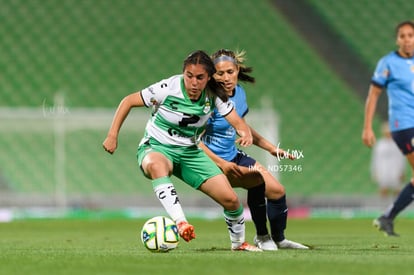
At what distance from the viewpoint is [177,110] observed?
281 inches

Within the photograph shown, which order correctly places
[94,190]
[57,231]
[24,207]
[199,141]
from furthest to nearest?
1. [94,190]
2. [24,207]
3. [57,231]
4. [199,141]

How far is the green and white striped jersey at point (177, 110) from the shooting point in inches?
281

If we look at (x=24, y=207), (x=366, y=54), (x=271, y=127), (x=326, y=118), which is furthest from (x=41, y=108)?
(x=366, y=54)

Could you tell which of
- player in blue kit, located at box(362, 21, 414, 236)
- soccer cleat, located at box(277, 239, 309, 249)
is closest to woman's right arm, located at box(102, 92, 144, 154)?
soccer cleat, located at box(277, 239, 309, 249)

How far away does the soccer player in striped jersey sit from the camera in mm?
7016

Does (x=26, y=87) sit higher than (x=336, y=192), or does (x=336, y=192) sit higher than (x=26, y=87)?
(x=26, y=87)

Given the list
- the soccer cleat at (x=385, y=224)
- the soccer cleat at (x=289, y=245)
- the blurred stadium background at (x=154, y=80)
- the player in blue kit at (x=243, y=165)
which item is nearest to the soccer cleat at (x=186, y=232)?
the player in blue kit at (x=243, y=165)

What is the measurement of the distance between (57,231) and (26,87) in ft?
21.1

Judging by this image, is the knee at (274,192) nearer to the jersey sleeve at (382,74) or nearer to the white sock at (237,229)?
the white sock at (237,229)

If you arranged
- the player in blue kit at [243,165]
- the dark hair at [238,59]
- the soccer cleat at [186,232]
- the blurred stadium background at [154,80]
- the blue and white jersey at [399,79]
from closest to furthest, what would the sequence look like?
the soccer cleat at [186,232] < the player in blue kit at [243,165] < the dark hair at [238,59] < the blue and white jersey at [399,79] < the blurred stadium background at [154,80]

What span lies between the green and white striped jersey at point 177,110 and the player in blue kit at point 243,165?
302mm

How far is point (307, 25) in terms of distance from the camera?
61.0 ft

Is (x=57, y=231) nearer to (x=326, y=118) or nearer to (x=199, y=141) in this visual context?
(x=199, y=141)

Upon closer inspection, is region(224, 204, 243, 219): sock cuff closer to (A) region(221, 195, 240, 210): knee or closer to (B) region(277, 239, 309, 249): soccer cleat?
(A) region(221, 195, 240, 210): knee
